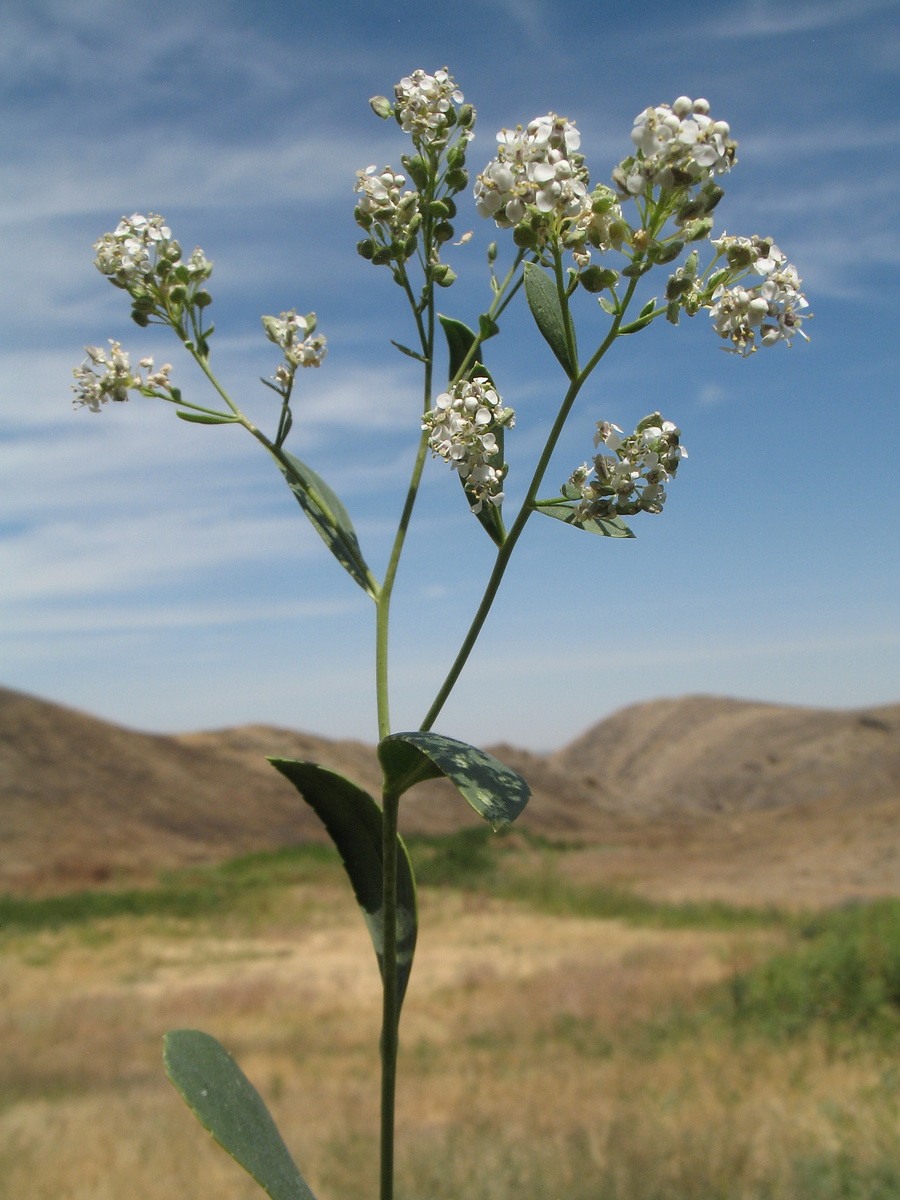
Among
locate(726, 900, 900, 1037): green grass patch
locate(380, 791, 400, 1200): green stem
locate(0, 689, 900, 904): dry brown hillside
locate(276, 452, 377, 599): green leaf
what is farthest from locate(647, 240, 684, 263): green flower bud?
locate(0, 689, 900, 904): dry brown hillside

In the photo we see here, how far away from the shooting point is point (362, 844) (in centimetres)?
164

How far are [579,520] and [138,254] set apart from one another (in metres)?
0.93

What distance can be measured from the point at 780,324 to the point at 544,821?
4114cm

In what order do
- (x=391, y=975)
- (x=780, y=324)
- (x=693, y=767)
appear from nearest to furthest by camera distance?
(x=780, y=324), (x=391, y=975), (x=693, y=767)

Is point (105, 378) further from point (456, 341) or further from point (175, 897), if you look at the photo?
point (175, 897)

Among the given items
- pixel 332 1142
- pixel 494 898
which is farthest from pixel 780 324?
pixel 494 898

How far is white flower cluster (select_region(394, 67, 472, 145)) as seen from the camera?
5.08ft

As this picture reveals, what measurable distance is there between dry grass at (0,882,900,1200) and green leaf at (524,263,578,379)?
7.31 meters

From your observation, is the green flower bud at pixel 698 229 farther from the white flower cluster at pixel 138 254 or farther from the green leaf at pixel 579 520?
the white flower cluster at pixel 138 254

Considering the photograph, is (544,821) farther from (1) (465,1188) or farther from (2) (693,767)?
(1) (465,1188)

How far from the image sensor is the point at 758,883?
26188mm

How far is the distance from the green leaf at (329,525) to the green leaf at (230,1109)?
76cm

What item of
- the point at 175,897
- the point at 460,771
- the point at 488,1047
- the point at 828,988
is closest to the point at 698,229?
the point at 460,771

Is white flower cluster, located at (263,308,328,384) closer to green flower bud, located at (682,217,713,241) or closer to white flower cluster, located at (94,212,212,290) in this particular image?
white flower cluster, located at (94,212,212,290)
